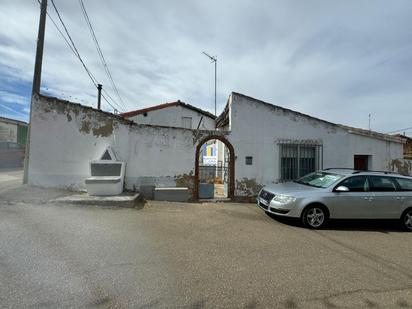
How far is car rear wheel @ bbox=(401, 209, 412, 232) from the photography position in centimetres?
765

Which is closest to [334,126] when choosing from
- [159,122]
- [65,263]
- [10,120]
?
[65,263]

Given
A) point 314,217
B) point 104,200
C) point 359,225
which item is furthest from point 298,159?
point 104,200

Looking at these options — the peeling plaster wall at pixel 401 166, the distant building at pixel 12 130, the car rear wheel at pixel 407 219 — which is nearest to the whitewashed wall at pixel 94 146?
the car rear wheel at pixel 407 219

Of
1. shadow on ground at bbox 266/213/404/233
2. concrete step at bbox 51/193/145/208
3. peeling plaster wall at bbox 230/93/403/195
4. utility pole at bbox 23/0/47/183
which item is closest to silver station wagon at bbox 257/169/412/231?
shadow on ground at bbox 266/213/404/233

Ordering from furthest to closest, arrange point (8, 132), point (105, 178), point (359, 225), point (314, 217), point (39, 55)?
point (8, 132) < point (39, 55) < point (105, 178) < point (359, 225) < point (314, 217)

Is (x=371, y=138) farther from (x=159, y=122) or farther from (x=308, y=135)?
(x=159, y=122)

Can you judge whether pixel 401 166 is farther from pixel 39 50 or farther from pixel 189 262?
pixel 39 50

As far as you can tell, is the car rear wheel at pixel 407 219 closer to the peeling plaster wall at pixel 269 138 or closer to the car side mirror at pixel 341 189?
the car side mirror at pixel 341 189

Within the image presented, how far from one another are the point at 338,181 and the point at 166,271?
5.44m

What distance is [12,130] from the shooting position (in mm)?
29438

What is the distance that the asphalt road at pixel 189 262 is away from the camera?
3373mm

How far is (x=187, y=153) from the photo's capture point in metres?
10.4

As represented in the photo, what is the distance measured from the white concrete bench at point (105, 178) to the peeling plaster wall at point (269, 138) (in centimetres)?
420

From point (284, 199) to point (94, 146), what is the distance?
6.57m
